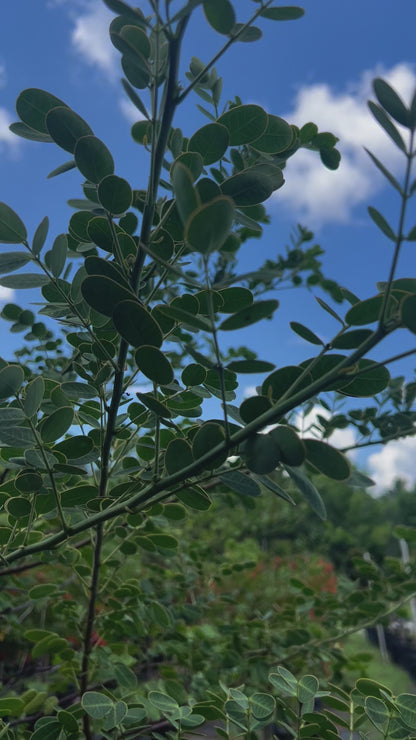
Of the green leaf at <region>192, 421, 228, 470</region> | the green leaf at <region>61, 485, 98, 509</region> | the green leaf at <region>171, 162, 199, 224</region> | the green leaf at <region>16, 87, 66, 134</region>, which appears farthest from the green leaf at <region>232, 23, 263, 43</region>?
the green leaf at <region>61, 485, 98, 509</region>

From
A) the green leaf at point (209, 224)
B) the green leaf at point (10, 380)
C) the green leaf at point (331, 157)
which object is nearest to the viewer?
the green leaf at point (209, 224)

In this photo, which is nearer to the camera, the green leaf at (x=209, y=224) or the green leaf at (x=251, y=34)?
the green leaf at (x=209, y=224)

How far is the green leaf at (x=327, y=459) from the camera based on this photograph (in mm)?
439

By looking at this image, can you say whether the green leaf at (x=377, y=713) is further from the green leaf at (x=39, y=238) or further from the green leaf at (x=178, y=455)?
the green leaf at (x=39, y=238)

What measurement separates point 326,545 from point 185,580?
34.8 ft

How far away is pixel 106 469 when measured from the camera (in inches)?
25.8

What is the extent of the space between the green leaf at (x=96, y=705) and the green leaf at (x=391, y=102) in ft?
2.19

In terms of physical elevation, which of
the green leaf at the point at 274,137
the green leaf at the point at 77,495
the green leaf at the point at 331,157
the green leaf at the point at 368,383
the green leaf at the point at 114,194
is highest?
the green leaf at the point at 331,157

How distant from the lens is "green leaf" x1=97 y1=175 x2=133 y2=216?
21.3 inches

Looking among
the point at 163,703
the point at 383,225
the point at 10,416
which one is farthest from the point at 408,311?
the point at 163,703

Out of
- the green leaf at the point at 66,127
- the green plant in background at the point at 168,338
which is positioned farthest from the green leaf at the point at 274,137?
the green leaf at the point at 66,127

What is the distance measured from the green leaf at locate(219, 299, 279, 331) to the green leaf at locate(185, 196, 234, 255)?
78 millimetres

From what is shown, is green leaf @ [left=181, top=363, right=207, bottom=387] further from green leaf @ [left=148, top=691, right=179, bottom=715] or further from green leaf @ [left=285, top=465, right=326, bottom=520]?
green leaf @ [left=148, top=691, right=179, bottom=715]

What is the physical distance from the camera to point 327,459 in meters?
0.45
